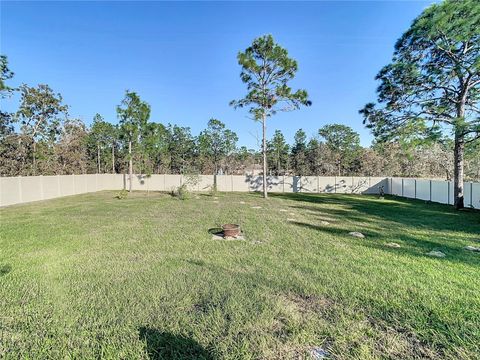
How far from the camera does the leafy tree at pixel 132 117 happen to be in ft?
58.6

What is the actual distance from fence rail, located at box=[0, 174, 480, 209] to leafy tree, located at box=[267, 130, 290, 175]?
21.4ft

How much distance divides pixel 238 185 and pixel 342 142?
1466 cm

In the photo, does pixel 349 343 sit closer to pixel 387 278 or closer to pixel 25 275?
pixel 387 278

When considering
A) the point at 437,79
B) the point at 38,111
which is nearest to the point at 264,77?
the point at 437,79

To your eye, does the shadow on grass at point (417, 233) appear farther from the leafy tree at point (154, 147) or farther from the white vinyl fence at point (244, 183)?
the leafy tree at point (154, 147)

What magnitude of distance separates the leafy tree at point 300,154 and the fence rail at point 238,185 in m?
6.42

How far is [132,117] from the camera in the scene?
18.1 meters

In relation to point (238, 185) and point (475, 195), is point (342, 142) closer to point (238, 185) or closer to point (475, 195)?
point (238, 185)

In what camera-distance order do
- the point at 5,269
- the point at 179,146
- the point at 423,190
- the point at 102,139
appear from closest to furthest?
the point at 5,269 < the point at 423,190 < the point at 102,139 < the point at 179,146

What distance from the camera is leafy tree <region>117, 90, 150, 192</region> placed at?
703 inches

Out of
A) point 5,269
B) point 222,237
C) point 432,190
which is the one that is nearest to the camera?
point 5,269

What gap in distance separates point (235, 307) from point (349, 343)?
101cm

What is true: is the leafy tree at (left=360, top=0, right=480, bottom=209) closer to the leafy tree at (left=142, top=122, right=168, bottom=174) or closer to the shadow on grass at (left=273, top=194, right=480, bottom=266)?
the shadow on grass at (left=273, top=194, right=480, bottom=266)

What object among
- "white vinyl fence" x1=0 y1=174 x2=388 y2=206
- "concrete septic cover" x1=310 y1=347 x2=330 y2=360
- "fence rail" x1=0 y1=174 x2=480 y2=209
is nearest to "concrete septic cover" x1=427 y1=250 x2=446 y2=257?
"concrete septic cover" x1=310 y1=347 x2=330 y2=360
